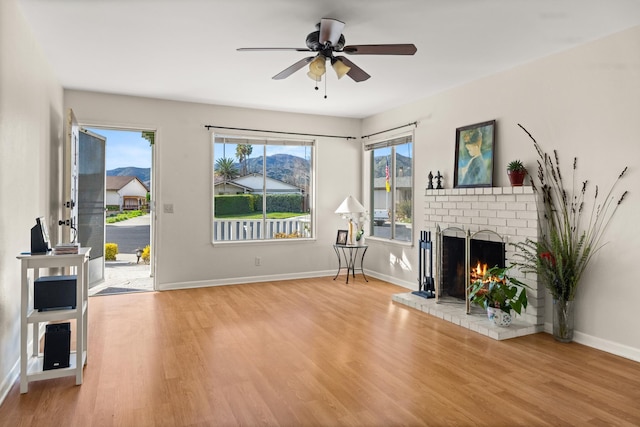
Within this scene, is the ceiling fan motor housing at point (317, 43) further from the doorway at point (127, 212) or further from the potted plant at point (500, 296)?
the doorway at point (127, 212)

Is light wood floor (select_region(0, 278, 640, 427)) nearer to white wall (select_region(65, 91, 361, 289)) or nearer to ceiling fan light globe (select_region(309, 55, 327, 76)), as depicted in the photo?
white wall (select_region(65, 91, 361, 289))

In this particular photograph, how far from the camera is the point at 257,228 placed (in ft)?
20.2

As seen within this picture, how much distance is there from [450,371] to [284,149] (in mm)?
4305

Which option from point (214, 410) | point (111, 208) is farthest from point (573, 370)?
point (111, 208)

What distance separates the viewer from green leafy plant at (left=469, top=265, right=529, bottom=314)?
363 cm

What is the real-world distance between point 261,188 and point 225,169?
609 millimetres

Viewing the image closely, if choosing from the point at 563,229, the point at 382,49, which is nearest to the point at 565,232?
the point at 563,229

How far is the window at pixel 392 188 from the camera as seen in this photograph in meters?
5.71

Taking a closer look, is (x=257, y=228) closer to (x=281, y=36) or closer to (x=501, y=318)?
(x=281, y=36)

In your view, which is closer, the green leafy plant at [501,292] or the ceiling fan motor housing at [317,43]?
the ceiling fan motor housing at [317,43]

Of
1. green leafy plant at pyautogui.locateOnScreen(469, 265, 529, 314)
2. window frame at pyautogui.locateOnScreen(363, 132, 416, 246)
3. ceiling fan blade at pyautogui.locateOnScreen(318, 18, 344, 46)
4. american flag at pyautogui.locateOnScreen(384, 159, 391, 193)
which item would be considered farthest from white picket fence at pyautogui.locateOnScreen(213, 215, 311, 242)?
ceiling fan blade at pyautogui.locateOnScreen(318, 18, 344, 46)

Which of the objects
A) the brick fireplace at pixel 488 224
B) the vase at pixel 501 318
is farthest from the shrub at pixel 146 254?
the vase at pixel 501 318

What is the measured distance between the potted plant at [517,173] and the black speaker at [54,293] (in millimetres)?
3777

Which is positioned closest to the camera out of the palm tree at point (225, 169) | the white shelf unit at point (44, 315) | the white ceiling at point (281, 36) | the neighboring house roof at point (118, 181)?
the white shelf unit at point (44, 315)
